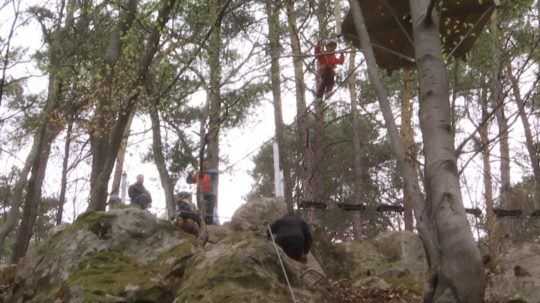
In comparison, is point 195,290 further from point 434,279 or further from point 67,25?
point 67,25

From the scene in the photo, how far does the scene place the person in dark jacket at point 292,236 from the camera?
6.34 meters

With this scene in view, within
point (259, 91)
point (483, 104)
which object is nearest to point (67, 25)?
point (259, 91)

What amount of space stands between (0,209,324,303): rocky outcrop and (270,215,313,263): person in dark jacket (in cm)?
51

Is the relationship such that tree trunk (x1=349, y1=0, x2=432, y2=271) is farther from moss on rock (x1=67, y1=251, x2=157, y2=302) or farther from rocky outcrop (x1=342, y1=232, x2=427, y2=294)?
rocky outcrop (x1=342, y1=232, x2=427, y2=294)

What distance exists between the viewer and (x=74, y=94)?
11398mm

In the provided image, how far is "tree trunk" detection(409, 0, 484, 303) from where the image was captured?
3510 millimetres

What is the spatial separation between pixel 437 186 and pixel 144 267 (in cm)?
358

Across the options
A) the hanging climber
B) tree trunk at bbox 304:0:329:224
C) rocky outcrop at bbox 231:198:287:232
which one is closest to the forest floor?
rocky outcrop at bbox 231:198:287:232

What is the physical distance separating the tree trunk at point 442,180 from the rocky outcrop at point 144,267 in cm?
136

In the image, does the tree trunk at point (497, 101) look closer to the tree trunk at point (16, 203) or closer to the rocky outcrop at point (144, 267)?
the rocky outcrop at point (144, 267)

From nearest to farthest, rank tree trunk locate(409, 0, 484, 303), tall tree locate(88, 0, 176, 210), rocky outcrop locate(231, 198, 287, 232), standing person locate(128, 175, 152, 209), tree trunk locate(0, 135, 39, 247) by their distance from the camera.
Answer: tree trunk locate(409, 0, 484, 303) → tall tree locate(88, 0, 176, 210) → rocky outcrop locate(231, 198, 287, 232) → tree trunk locate(0, 135, 39, 247) → standing person locate(128, 175, 152, 209)

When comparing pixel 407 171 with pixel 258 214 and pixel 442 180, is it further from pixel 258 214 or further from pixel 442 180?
pixel 258 214

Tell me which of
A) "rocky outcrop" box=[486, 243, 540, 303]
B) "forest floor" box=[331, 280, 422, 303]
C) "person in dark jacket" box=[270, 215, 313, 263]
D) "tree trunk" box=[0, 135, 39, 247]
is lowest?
"forest floor" box=[331, 280, 422, 303]

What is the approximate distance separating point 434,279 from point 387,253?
22.2 feet
